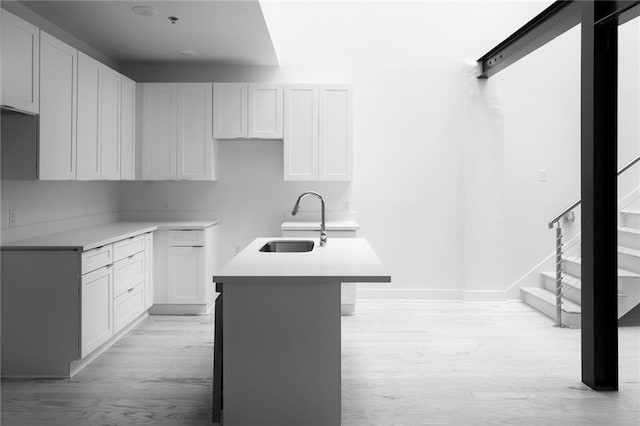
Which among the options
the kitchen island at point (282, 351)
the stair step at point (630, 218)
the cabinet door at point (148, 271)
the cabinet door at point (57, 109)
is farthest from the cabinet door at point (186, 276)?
the stair step at point (630, 218)

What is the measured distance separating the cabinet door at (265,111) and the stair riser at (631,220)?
12.1 feet

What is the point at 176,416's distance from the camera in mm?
2889

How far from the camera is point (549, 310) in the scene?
5.17 metres

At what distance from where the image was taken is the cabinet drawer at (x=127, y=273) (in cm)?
414

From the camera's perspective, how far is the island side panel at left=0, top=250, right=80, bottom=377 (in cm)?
345

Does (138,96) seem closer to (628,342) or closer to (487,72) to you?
(487,72)

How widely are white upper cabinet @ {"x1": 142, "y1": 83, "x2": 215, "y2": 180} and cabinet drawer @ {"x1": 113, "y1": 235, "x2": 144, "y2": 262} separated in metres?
0.96

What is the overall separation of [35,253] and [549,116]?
510 cm

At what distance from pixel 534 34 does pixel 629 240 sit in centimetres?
237

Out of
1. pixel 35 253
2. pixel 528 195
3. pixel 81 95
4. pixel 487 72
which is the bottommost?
pixel 35 253

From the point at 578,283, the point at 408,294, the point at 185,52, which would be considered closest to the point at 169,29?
the point at 185,52

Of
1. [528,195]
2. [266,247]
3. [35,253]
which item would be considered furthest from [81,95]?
[528,195]

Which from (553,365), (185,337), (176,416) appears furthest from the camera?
(185,337)

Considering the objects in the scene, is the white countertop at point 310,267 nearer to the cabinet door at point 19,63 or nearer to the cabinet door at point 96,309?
the cabinet door at point 96,309
